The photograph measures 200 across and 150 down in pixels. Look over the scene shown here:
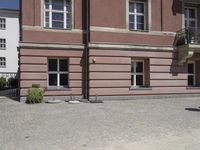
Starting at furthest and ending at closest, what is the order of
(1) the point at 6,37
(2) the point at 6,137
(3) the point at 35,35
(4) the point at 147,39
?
(1) the point at 6,37 → (4) the point at 147,39 → (3) the point at 35,35 → (2) the point at 6,137

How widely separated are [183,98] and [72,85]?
7.10m

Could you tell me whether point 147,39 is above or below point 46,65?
above

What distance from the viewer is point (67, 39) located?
63.7ft

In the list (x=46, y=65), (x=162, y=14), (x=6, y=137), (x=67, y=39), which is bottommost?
(x=6, y=137)

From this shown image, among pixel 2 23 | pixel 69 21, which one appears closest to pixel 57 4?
pixel 69 21

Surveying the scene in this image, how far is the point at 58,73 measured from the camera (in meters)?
19.5

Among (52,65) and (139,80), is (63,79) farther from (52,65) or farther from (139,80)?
(139,80)

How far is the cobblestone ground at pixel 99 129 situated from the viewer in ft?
28.0

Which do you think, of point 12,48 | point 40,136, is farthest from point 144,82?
point 12,48

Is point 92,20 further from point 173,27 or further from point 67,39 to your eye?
point 173,27

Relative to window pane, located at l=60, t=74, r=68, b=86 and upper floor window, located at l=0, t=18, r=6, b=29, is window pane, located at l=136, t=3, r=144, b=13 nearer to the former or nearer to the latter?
window pane, located at l=60, t=74, r=68, b=86

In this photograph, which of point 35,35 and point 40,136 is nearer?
point 40,136

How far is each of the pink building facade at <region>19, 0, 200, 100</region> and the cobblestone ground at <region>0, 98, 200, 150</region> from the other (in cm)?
439

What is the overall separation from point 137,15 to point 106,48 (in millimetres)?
3349
